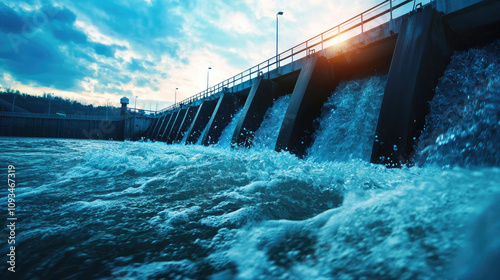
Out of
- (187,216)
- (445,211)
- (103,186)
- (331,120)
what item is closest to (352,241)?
(445,211)

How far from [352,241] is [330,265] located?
1.07 feet

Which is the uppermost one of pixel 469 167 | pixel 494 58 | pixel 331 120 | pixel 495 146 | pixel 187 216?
pixel 494 58

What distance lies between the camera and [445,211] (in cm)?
178

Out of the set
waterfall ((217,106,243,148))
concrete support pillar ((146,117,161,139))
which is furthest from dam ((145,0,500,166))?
concrete support pillar ((146,117,161,139))

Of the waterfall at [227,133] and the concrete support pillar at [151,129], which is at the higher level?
the concrete support pillar at [151,129]

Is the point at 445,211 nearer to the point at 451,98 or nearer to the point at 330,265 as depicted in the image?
the point at 330,265

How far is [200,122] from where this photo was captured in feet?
64.3

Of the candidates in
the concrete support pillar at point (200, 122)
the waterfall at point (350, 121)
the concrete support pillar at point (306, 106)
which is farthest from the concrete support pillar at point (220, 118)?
the waterfall at point (350, 121)

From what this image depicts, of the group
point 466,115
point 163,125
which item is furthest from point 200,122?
point 466,115

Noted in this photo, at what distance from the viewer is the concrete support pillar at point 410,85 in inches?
211

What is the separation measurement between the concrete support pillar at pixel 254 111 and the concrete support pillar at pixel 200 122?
25.3 ft

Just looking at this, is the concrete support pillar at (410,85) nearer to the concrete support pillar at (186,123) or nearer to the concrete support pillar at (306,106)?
the concrete support pillar at (306,106)

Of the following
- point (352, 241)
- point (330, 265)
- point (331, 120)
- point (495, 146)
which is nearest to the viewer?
point (330, 265)

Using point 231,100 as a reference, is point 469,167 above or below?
below
